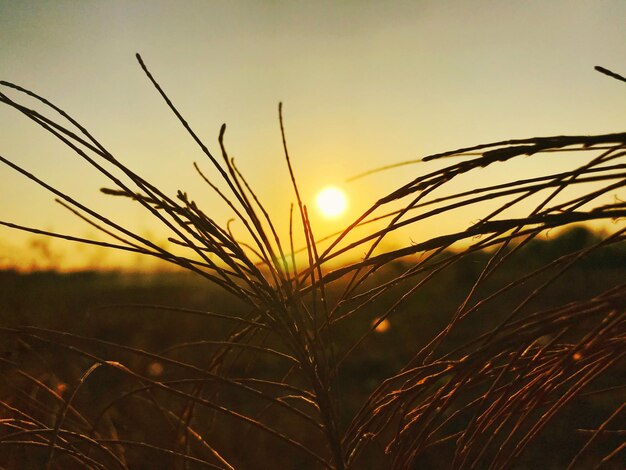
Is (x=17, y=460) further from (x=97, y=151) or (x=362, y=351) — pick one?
(x=362, y=351)

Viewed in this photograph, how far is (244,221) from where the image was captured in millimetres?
722

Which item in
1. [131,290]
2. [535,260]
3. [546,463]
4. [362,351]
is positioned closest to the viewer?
[546,463]

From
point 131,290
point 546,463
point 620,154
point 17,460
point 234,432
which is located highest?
point 131,290

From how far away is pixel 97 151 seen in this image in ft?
2.17

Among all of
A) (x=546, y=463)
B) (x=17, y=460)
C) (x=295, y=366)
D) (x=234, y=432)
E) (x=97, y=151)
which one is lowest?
(x=546, y=463)

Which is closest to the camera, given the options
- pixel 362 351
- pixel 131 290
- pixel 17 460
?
pixel 17 460

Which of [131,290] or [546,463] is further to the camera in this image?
[131,290]

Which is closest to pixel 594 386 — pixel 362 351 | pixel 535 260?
pixel 362 351

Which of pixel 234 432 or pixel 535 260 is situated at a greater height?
pixel 535 260

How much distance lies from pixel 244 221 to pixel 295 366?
193mm

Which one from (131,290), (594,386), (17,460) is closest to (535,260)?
(594,386)

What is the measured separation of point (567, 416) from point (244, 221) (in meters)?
4.25

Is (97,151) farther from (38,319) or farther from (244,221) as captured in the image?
(38,319)

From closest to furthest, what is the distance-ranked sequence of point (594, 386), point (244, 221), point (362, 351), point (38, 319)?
point (244, 221), point (594, 386), point (38, 319), point (362, 351)
